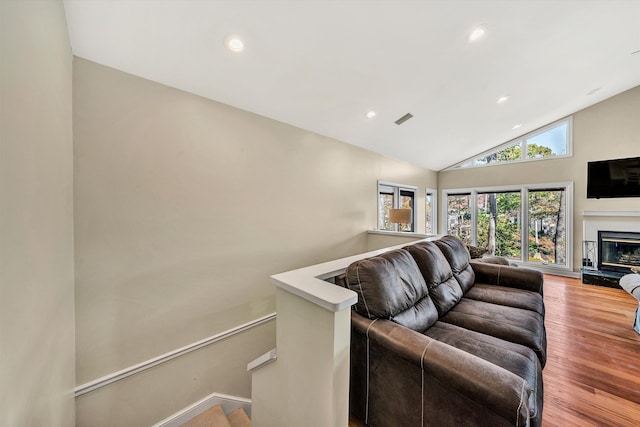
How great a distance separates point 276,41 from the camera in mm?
1783

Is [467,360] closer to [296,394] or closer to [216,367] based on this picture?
[296,394]

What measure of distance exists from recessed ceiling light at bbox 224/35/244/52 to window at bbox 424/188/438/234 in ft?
17.9

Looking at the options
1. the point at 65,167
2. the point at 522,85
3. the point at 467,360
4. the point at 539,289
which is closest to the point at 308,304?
the point at 467,360

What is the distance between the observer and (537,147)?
5.15 metres

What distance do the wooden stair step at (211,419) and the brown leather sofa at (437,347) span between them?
48.4 inches

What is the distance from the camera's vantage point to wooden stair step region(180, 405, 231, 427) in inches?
74.7

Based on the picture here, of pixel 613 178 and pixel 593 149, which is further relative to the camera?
pixel 593 149

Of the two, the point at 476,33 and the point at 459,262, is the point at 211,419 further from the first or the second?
the point at 476,33

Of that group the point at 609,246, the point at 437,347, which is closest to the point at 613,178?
the point at 609,246

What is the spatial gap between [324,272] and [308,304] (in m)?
0.35

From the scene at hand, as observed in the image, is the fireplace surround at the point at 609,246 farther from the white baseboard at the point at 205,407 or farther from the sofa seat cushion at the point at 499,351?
the white baseboard at the point at 205,407

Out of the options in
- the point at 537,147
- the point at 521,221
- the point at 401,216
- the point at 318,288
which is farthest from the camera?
the point at 521,221

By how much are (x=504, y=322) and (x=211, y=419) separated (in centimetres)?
250

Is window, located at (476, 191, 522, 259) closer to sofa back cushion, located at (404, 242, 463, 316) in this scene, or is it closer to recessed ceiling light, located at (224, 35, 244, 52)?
sofa back cushion, located at (404, 242, 463, 316)
